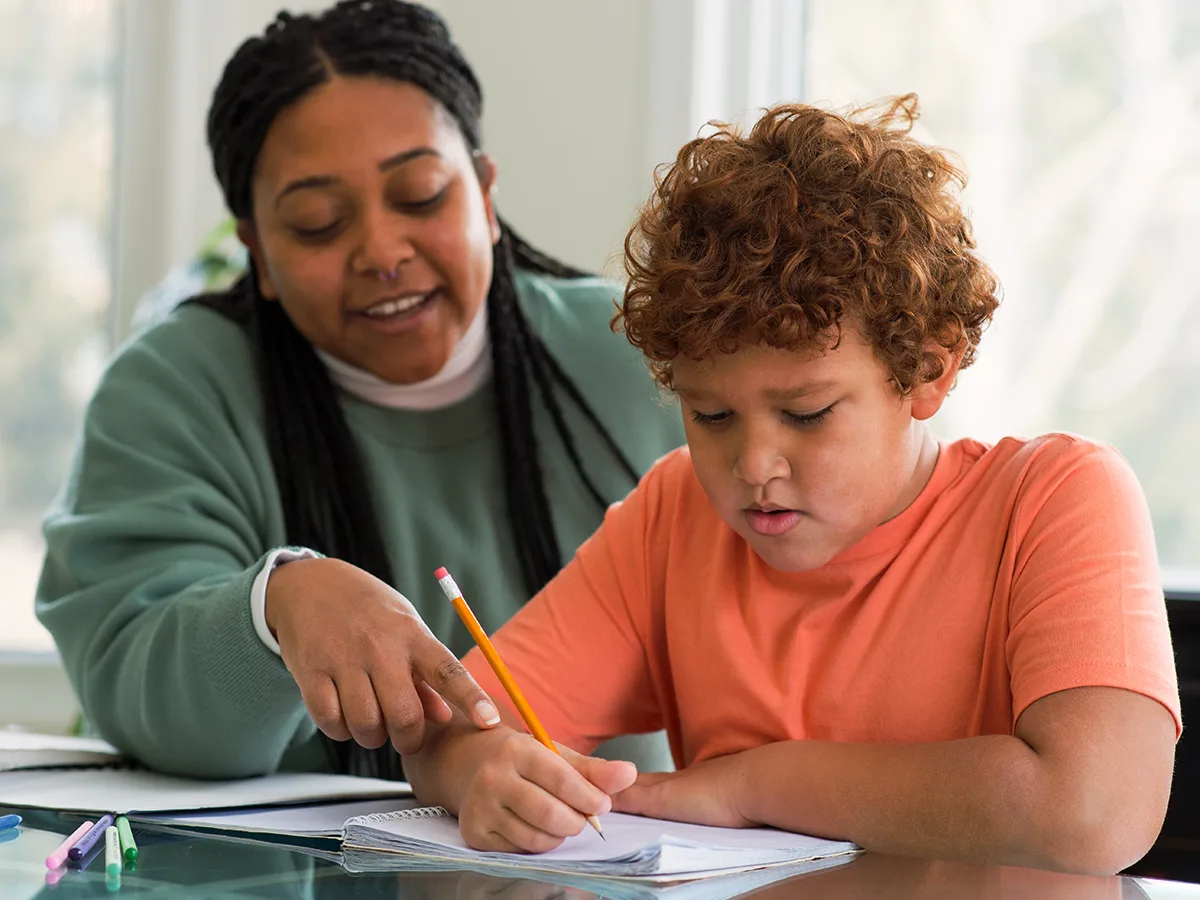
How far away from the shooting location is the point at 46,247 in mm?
2621

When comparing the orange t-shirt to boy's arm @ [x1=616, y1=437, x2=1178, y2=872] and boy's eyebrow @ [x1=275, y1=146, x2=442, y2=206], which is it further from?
boy's eyebrow @ [x1=275, y1=146, x2=442, y2=206]

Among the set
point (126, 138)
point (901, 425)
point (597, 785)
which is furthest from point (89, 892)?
point (126, 138)

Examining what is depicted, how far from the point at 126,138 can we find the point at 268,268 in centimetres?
125

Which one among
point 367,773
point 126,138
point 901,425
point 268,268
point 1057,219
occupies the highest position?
point 126,138

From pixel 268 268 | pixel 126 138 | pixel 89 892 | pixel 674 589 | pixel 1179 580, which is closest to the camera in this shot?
pixel 89 892

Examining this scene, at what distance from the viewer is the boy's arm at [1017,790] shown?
84 centimetres

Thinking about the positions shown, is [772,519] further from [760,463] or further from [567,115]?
[567,115]

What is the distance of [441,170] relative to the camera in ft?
4.72

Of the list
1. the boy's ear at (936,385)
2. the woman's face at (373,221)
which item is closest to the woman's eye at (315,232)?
the woman's face at (373,221)

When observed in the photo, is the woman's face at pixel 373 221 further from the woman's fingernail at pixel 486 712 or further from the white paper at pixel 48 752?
the woman's fingernail at pixel 486 712

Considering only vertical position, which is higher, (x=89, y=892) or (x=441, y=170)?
(x=441, y=170)

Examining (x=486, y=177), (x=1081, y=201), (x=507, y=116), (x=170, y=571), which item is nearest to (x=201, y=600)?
(x=170, y=571)

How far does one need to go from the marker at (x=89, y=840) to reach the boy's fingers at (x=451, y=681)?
0.73 feet

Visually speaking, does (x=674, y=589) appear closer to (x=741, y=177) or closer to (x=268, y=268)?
(x=741, y=177)
